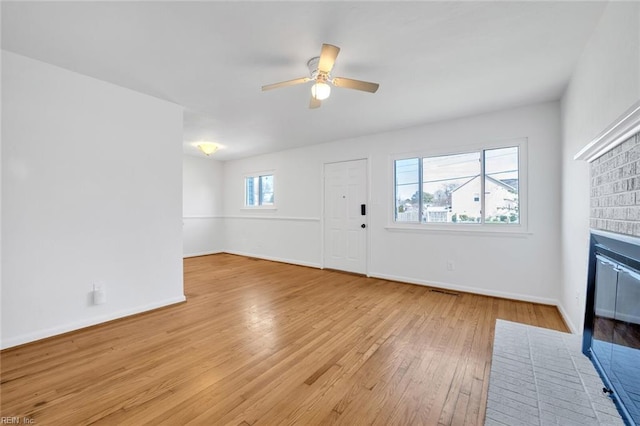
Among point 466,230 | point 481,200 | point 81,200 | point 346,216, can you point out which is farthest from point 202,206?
point 481,200

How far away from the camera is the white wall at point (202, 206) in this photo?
21.4 feet

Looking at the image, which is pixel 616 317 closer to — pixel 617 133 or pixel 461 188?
pixel 617 133

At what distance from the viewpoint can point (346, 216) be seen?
506 centimetres

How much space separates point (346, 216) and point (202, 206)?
4013 millimetres

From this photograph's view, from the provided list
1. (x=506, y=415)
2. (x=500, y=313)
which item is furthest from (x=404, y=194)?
(x=506, y=415)

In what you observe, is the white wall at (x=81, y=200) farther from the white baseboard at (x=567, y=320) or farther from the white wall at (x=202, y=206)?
the white baseboard at (x=567, y=320)

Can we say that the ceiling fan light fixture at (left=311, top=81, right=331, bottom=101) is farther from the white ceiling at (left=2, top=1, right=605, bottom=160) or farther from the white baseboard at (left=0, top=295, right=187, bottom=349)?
the white baseboard at (left=0, top=295, right=187, bottom=349)

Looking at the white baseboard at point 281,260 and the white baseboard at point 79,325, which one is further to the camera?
the white baseboard at point 281,260

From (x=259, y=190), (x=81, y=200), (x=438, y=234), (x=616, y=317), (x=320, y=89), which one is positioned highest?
(x=320, y=89)

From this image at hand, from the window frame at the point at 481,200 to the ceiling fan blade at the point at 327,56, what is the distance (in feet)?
8.48

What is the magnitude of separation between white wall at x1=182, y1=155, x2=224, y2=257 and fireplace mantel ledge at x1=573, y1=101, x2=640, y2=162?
22.4 ft

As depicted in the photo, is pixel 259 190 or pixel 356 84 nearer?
pixel 356 84

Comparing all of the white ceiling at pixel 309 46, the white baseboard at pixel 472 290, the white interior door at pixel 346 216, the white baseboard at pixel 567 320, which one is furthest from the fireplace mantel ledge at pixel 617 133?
the white interior door at pixel 346 216

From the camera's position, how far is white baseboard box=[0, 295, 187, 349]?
228 centimetres
